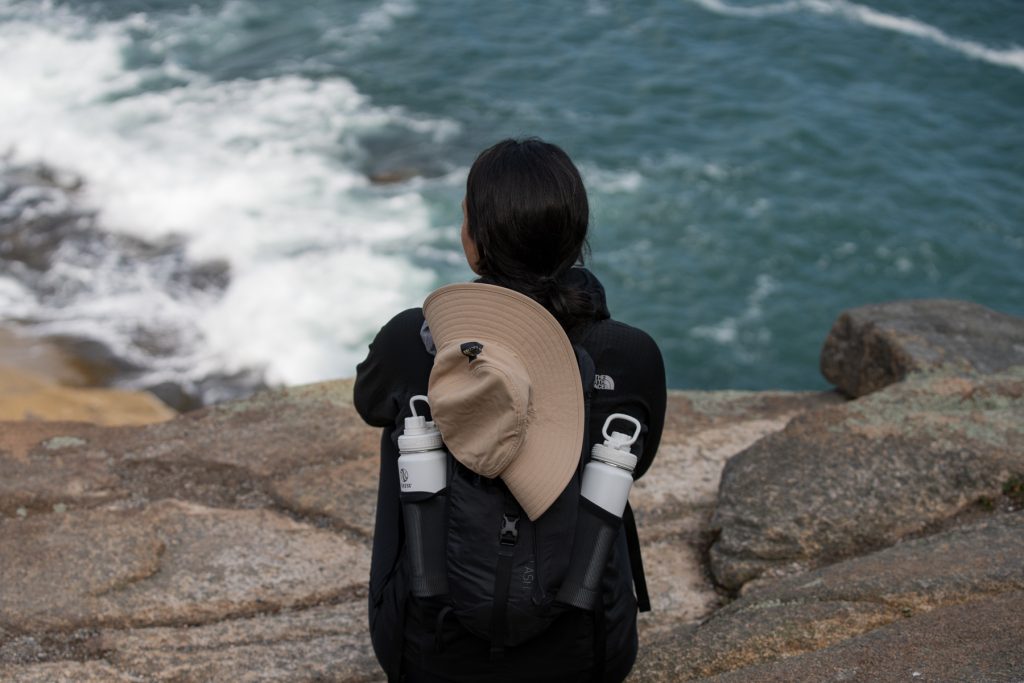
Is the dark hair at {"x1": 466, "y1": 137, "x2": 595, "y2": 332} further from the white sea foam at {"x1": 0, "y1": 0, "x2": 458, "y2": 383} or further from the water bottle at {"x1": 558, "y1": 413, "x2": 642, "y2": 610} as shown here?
the white sea foam at {"x1": 0, "y1": 0, "x2": 458, "y2": 383}

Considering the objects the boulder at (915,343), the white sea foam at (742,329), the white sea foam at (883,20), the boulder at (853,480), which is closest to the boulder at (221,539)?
the boulder at (853,480)

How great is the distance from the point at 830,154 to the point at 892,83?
314 cm

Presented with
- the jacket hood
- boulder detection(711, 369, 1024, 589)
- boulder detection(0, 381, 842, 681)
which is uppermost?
the jacket hood

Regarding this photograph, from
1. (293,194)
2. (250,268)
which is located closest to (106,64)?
(293,194)

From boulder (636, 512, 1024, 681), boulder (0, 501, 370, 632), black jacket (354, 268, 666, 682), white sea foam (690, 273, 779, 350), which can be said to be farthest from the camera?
white sea foam (690, 273, 779, 350)

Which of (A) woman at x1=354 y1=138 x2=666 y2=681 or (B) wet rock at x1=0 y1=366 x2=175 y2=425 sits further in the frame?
(B) wet rock at x1=0 y1=366 x2=175 y2=425

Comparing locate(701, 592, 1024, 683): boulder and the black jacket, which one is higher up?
the black jacket

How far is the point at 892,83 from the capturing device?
700 inches

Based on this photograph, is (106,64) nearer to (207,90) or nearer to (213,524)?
(207,90)

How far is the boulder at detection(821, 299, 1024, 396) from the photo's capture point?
6195 mm

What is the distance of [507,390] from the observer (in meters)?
2.37

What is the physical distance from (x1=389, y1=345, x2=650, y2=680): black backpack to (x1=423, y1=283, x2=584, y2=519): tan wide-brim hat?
0.06 meters

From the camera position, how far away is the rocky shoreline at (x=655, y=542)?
11.4ft

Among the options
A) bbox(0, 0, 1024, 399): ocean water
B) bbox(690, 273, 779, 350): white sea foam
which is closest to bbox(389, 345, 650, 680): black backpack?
bbox(0, 0, 1024, 399): ocean water
